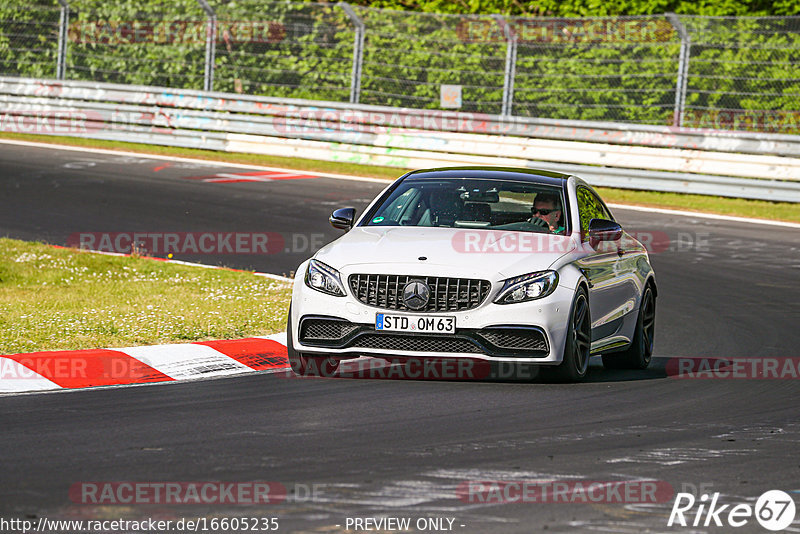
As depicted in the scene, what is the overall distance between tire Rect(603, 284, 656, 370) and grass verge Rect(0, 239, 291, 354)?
2637 mm

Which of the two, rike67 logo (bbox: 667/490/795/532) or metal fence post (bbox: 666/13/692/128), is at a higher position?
metal fence post (bbox: 666/13/692/128)

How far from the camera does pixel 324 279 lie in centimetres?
932

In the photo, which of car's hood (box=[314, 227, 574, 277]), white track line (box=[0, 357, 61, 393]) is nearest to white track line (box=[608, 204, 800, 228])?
car's hood (box=[314, 227, 574, 277])

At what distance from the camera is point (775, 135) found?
2244 cm

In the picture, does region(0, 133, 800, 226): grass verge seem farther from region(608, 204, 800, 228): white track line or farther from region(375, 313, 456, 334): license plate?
region(375, 313, 456, 334): license plate

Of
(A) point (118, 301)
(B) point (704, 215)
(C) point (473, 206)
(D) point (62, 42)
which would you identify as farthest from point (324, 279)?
(D) point (62, 42)

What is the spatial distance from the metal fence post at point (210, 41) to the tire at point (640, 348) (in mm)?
17218

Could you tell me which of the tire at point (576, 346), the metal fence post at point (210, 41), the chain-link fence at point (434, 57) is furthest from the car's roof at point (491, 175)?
the metal fence post at point (210, 41)

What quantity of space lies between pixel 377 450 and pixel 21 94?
74.9 ft

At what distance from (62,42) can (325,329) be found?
66.9ft

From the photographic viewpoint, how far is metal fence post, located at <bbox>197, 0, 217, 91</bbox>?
88.3 feet

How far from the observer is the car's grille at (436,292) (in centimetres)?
902

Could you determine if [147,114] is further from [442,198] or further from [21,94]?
[442,198]

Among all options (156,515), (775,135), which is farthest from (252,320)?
(775,135)
